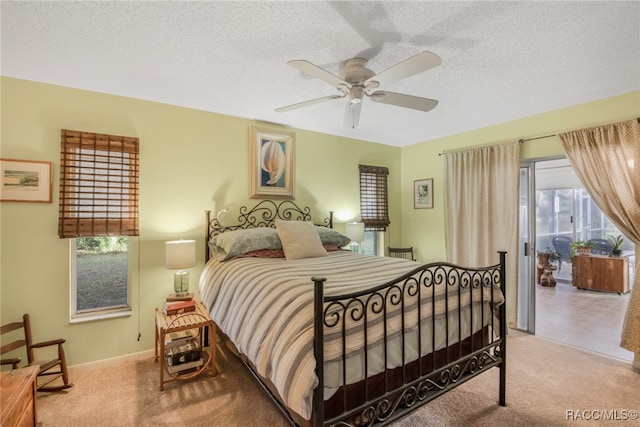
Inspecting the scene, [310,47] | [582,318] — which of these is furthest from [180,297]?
[582,318]

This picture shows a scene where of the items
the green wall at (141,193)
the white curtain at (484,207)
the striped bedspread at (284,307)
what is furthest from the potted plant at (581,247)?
Answer: the green wall at (141,193)

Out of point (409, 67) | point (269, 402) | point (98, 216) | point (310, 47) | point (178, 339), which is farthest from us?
point (98, 216)

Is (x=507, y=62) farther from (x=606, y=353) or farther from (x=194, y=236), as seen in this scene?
(x=194, y=236)

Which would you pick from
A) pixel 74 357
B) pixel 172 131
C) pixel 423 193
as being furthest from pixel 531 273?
pixel 74 357

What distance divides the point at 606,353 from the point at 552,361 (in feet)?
2.37

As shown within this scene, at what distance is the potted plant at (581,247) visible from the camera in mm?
5418

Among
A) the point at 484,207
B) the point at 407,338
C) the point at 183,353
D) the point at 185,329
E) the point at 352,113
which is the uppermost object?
the point at 352,113

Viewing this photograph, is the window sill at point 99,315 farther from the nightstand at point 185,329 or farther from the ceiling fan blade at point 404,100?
the ceiling fan blade at point 404,100

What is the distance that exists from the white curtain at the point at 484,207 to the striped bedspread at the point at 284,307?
194cm

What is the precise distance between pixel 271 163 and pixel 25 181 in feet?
7.81

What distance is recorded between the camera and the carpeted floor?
2.06 metres

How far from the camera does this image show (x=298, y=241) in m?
3.12

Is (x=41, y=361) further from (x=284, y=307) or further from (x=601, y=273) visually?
(x=601, y=273)

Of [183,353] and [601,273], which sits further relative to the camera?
[601,273]
